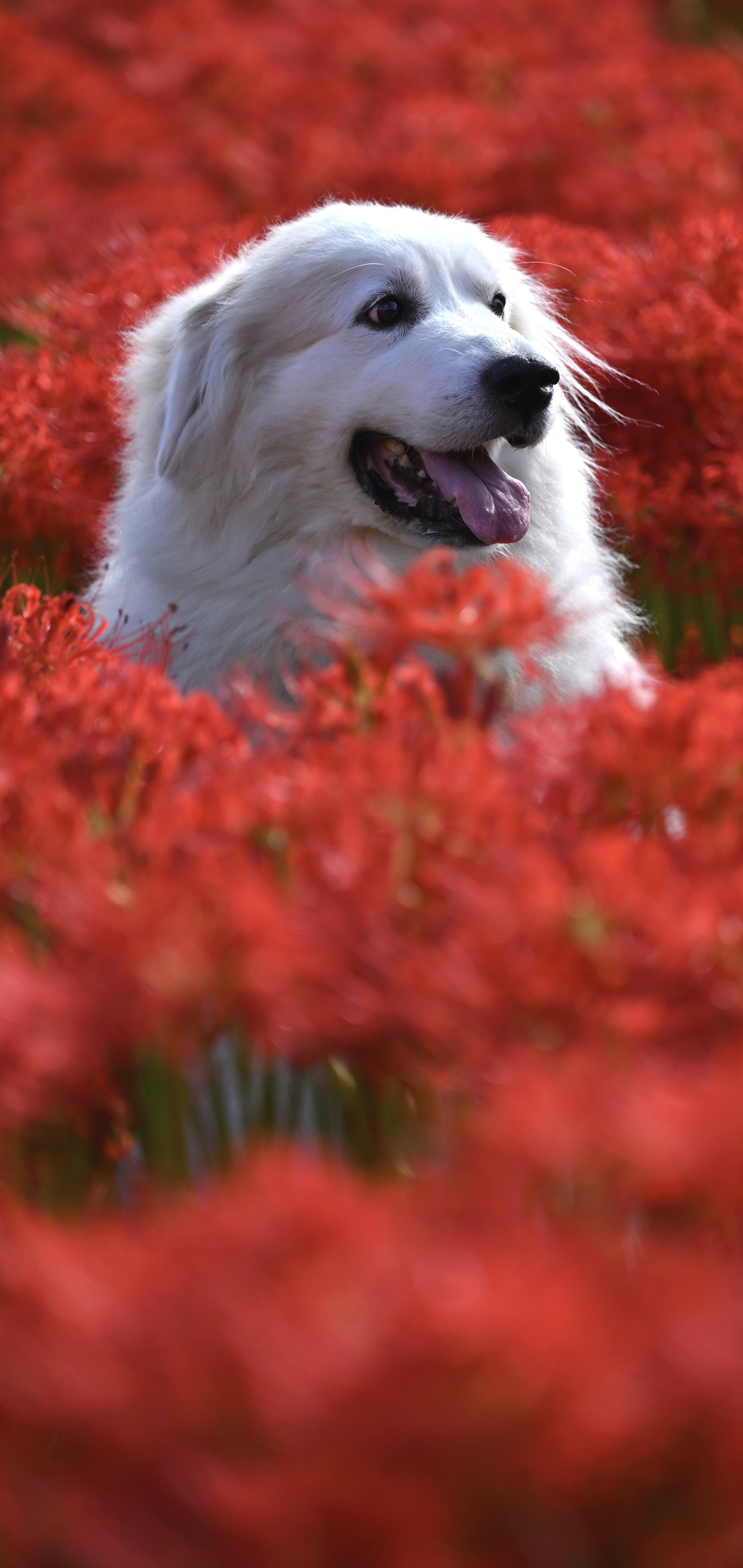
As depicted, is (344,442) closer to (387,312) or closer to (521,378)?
(387,312)

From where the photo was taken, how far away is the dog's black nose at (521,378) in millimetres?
3025

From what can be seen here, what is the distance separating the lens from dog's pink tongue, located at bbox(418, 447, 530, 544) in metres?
3.14

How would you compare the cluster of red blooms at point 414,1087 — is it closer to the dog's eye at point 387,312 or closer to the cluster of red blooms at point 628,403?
the dog's eye at point 387,312

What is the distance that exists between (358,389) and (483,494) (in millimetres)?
340

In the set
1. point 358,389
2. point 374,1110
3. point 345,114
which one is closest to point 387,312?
point 358,389

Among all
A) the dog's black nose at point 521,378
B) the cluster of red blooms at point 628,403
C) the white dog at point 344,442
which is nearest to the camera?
the dog's black nose at point 521,378

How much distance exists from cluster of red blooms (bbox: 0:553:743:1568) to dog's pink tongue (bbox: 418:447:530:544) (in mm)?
1320

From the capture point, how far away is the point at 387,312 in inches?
126

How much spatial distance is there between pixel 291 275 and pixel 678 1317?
8.77ft

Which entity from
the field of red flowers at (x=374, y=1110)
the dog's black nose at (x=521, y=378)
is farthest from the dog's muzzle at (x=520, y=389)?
the field of red flowers at (x=374, y=1110)

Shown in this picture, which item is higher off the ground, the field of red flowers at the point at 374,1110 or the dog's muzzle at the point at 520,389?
the field of red flowers at the point at 374,1110

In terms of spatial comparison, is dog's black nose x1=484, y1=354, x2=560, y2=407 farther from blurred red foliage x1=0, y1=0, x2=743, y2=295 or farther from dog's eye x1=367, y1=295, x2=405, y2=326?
blurred red foliage x1=0, y1=0, x2=743, y2=295

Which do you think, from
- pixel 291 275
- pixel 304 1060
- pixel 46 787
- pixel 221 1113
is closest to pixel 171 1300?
pixel 304 1060

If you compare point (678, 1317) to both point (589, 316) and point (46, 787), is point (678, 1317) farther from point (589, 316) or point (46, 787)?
point (589, 316)
